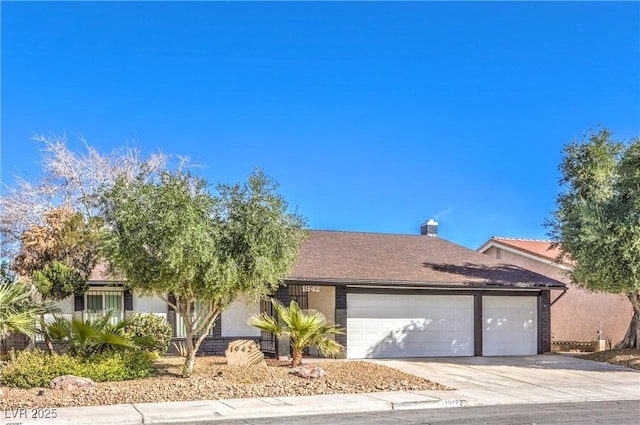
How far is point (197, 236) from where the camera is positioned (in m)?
13.5

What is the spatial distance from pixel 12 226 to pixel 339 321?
51.7 feet

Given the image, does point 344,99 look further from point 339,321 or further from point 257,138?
point 339,321

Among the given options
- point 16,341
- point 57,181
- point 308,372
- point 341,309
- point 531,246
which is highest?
point 57,181

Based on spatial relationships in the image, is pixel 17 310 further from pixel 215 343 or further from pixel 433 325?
pixel 433 325

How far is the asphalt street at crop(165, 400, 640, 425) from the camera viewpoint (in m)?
10.5

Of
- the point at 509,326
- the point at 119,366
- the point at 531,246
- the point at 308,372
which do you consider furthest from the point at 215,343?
the point at 531,246

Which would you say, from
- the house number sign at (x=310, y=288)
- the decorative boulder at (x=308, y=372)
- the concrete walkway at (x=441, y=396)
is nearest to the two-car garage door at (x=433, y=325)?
the concrete walkway at (x=441, y=396)

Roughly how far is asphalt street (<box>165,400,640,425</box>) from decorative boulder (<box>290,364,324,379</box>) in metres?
3.70

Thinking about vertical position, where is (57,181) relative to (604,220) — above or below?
above

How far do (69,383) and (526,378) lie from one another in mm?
11008

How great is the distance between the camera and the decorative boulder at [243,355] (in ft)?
56.9

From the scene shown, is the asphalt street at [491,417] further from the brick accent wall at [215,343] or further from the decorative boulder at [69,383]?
the brick accent wall at [215,343]

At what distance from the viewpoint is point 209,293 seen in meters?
14.6

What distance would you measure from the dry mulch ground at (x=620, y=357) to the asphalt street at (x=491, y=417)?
771 centimetres
